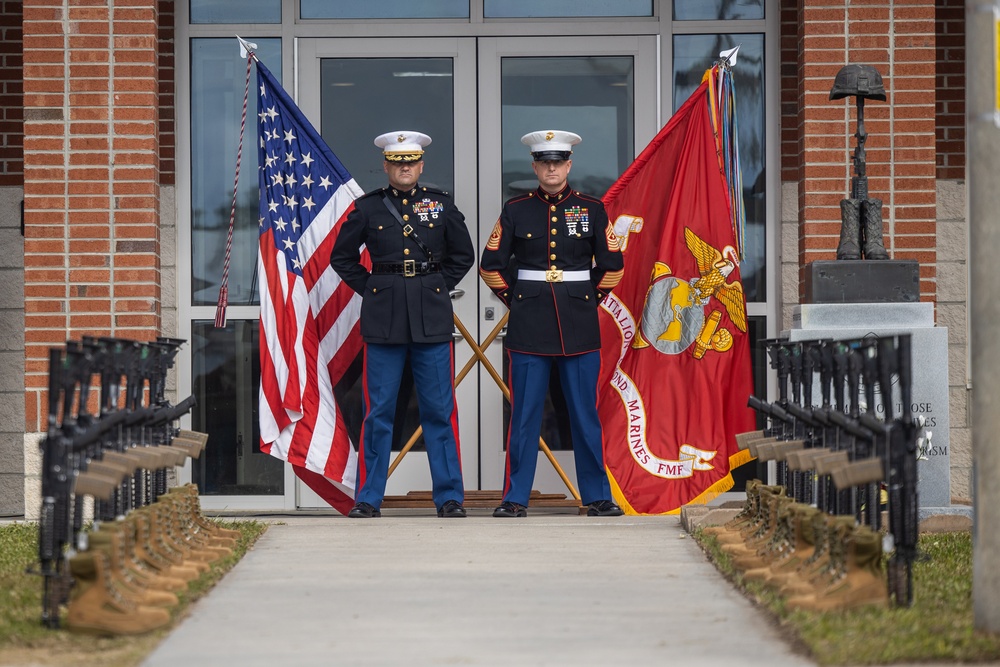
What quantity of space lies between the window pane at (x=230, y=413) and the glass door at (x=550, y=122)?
1.20m

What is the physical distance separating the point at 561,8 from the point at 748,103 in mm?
1119

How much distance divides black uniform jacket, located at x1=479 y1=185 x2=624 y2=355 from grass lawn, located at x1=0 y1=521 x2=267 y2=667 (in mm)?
2081

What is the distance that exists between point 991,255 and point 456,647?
68.6 inches

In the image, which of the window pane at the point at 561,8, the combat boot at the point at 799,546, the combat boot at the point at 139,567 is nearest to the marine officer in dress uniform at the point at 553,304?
the window pane at the point at 561,8

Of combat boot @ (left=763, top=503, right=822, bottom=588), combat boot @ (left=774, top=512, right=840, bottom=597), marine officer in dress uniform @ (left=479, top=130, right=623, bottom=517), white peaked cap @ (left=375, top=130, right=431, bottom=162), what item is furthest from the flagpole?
combat boot @ (left=774, top=512, right=840, bottom=597)

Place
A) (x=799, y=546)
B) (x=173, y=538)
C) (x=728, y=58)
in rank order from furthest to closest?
(x=728, y=58)
(x=173, y=538)
(x=799, y=546)

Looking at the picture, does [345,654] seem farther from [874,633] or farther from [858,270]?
[858,270]

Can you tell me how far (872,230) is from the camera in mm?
6797

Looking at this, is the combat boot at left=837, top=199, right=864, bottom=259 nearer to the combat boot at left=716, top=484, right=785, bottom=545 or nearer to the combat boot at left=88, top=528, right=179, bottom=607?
the combat boot at left=716, top=484, right=785, bottom=545

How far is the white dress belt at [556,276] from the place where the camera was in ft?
23.5

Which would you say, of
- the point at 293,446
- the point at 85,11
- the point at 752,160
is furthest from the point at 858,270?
the point at 85,11

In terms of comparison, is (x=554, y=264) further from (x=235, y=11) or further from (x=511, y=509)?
(x=235, y=11)

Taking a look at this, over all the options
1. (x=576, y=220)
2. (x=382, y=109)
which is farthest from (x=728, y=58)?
(x=382, y=109)

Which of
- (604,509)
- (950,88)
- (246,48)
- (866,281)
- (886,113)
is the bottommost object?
(604,509)
